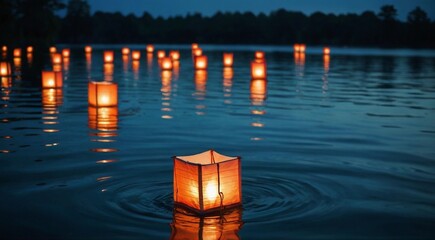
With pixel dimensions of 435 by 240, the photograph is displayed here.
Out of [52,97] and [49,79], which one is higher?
[49,79]

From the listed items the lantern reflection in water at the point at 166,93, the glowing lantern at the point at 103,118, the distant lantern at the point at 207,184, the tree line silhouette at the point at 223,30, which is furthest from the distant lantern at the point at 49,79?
the tree line silhouette at the point at 223,30

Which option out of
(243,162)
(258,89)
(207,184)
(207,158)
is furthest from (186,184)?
(258,89)

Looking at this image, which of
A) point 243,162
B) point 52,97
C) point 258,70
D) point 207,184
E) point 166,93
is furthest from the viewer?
point 258,70

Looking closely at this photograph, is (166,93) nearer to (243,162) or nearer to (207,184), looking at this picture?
(243,162)

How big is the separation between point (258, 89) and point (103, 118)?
6.79 m

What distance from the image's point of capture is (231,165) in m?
5.14

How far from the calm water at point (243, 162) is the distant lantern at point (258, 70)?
171 inches

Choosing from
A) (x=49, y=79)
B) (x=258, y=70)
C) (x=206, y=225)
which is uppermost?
(x=258, y=70)

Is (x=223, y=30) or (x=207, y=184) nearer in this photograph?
(x=207, y=184)

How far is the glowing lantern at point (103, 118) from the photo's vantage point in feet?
32.8

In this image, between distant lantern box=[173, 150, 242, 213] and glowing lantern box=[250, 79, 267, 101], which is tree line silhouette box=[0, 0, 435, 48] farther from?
distant lantern box=[173, 150, 242, 213]

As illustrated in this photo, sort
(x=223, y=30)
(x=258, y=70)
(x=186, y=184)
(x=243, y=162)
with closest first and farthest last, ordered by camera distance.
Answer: (x=186, y=184) < (x=243, y=162) < (x=258, y=70) < (x=223, y=30)

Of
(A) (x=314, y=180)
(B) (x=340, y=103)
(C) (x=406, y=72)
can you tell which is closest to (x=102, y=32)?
(C) (x=406, y=72)

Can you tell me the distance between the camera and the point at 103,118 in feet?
35.8
